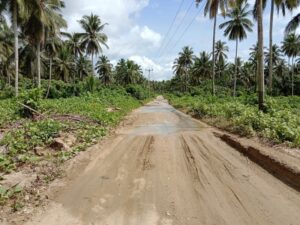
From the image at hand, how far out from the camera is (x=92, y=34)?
159ft

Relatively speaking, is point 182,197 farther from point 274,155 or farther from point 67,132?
point 67,132

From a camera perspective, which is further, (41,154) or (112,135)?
(112,135)

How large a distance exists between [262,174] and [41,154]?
19.0 ft

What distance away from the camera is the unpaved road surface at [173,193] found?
505 cm

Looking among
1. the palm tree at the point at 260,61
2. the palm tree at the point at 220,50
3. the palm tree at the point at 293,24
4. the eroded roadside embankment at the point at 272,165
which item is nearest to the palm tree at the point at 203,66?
the palm tree at the point at 220,50

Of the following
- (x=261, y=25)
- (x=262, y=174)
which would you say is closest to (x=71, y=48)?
(x=261, y=25)

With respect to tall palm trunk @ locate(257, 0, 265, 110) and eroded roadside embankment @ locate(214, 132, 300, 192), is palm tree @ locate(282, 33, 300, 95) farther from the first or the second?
eroded roadside embankment @ locate(214, 132, 300, 192)

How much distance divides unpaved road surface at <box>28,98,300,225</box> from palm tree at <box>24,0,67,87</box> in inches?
970

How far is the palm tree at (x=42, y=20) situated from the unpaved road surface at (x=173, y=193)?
80.8 ft

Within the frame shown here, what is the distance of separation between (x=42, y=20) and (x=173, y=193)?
93.0 ft

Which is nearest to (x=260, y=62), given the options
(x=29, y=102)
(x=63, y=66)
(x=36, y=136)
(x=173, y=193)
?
(x=36, y=136)

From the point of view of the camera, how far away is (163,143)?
11148mm

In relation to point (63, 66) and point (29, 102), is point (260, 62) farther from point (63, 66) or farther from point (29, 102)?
point (63, 66)

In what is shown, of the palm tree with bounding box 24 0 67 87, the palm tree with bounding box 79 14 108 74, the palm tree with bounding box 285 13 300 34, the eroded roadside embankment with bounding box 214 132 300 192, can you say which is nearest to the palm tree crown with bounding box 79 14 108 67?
the palm tree with bounding box 79 14 108 74
